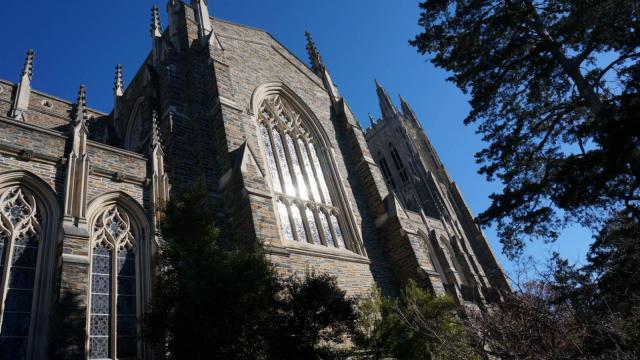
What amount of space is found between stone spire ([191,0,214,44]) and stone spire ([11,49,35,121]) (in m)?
6.51

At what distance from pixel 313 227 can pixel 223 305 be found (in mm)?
6639

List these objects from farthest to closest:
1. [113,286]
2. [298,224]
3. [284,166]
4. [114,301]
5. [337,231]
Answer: [284,166]
[337,231]
[298,224]
[113,286]
[114,301]

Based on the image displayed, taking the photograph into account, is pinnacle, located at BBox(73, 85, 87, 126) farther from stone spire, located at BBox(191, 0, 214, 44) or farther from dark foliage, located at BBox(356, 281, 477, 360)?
dark foliage, located at BBox(356, 281, 477, 360)

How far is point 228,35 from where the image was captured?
15570 millimetres

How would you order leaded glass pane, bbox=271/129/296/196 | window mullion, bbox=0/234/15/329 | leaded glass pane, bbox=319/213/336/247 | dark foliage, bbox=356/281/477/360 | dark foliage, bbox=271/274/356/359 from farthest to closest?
leaded glass pane, bbox=271/129/296/196 < leaded glass pane, bbox=319/213/336/247 < dark foliage, bbox=356/281/477/360 < dark foliage, bbox=271/274/356/359 < window mullion, bbox=0/234/15/329

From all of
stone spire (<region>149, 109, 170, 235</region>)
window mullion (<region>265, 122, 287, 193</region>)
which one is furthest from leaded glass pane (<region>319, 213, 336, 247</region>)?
stone spire (<region>149, 109, 170, 235</region>)

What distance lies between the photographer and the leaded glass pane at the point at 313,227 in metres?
11.9

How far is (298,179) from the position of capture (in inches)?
525

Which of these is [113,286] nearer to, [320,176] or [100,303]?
[100,303]

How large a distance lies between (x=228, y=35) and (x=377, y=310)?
1201 centimetres

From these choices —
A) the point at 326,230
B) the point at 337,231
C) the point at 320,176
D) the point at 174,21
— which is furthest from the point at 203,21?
the point at 337,231

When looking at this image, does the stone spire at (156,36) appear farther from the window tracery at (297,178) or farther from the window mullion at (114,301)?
the window mullion at (114,301)

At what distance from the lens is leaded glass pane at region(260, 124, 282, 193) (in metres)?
12.3

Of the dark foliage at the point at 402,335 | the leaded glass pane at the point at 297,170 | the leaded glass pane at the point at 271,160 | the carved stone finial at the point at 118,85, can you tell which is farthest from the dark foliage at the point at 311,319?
the carved stone finial at the point at 118,85
